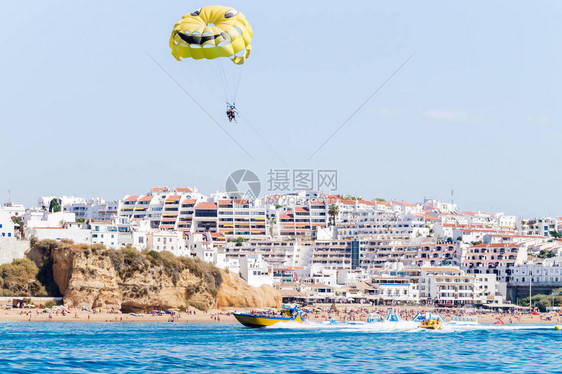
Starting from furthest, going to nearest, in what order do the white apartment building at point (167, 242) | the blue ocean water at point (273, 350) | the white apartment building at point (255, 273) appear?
the white apartment building at point (167, 242) → the white apartment building at point (255, 273) → the blue ocean water at point (273, 350)

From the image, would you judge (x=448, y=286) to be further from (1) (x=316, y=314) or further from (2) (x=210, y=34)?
(2) (x=210, y=34)

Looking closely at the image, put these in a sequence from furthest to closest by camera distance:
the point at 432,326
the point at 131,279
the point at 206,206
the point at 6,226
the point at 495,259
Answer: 1. the point at 206,206
2. the point at 495,259
3. the point at 6,226
4. the point at 131,279
5. the point at 432,326

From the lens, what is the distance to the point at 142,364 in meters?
33.8

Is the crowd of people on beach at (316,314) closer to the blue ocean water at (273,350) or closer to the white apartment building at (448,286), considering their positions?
the white apartment building at (448,286)

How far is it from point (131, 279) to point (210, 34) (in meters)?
35.7

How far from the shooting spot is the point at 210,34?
136ft

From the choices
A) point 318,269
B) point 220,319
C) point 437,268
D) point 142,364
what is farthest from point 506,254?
point 142,364

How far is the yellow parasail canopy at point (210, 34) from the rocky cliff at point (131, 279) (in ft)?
106

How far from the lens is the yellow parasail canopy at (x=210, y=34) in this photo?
4147 cm

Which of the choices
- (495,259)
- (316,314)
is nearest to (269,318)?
(316,314)

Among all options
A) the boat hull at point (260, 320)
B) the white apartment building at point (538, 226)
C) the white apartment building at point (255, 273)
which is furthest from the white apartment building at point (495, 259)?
the boat hull at point (260, 320)

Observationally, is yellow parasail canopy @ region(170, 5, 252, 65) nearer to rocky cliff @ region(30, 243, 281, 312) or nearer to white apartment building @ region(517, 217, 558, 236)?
rocky cliff @ region(30, 243, 281, 312)

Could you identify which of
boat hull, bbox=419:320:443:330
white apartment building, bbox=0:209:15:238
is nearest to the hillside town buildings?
white apartment building, bbox=0:209:15:238

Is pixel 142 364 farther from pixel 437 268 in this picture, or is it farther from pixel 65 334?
pixel 437 268
